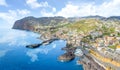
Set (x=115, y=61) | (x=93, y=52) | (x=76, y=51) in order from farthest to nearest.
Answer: (x=76, y=51) → (x=93, y=52) → (x=115, y=61)

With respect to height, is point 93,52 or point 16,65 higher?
point 93,52

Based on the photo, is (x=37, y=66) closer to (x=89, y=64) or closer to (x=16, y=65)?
(x=16, y=65)

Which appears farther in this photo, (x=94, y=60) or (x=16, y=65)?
(x=16, y=65)

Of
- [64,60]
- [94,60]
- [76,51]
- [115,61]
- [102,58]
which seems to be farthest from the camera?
[76,51]

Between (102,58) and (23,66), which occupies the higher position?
(102,58)

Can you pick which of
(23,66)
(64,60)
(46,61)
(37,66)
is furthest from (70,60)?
(23,66)

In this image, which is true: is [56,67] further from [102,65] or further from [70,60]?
[102,65]

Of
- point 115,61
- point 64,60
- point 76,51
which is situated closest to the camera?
point 115,61

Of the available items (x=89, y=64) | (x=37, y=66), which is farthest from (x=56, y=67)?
(x=89, y=64)

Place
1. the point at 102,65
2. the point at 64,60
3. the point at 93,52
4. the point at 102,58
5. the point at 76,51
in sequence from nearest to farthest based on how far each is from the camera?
the point at 102,65 < the point at 102,58 < the point at 93,52 < the point at 64,60 < the point at 76,51
